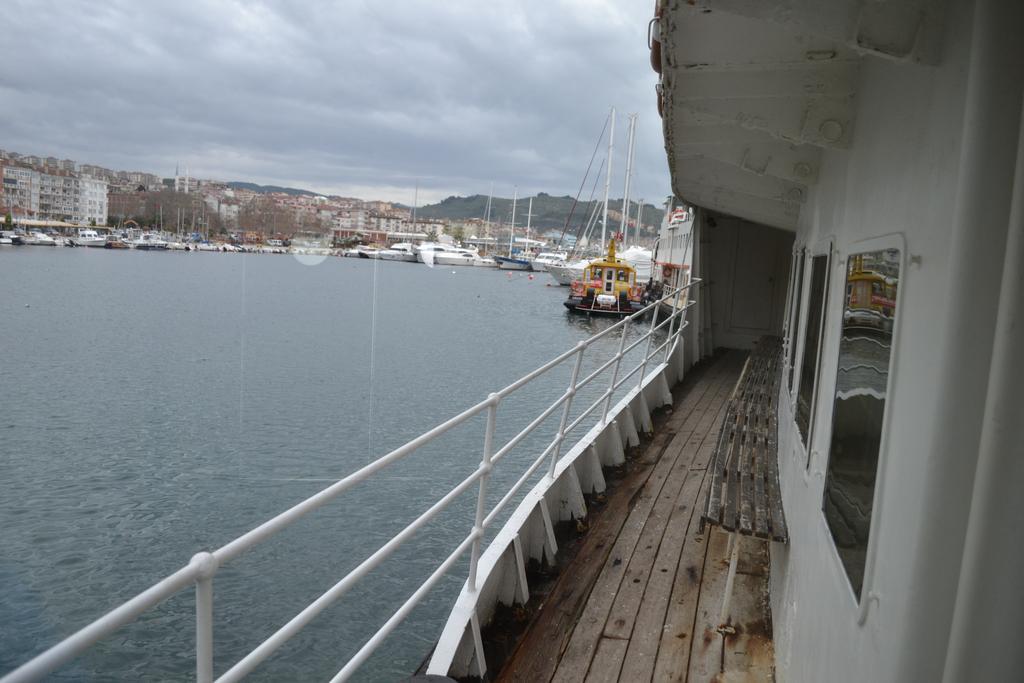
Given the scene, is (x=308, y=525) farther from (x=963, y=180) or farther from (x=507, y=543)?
(x=963, y=180)

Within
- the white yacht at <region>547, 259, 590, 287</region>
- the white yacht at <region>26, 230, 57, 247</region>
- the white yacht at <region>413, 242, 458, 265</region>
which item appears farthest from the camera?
the white yacht at <region>413, 242, 458, 265</region>

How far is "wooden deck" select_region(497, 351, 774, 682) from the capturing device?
342 cm

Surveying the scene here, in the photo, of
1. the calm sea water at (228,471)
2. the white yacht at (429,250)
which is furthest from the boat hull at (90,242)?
the calm sea water at (228,471)

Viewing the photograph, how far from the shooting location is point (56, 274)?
56.0m

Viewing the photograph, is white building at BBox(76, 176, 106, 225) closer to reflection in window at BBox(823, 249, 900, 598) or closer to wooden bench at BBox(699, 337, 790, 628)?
wooden bench at BBox(699, 337, 790, 628)

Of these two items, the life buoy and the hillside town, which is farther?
the hillside town

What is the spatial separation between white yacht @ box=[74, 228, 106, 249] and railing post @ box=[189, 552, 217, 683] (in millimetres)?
117079

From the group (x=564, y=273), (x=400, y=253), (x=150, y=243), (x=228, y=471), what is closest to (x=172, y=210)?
(x=150, y=243)

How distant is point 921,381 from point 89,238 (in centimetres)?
11843

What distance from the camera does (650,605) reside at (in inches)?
156

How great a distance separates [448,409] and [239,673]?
50.8ft

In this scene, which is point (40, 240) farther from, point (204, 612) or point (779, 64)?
point (204, 612)

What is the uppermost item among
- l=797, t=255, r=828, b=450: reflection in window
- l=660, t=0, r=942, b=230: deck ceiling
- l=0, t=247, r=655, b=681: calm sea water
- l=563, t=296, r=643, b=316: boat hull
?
l=660, t=0, r=942, b=230: deck ceiling

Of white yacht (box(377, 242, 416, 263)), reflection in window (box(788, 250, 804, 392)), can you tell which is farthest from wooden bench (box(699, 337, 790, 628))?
white yacht (box(377, 242, 416, 263))
